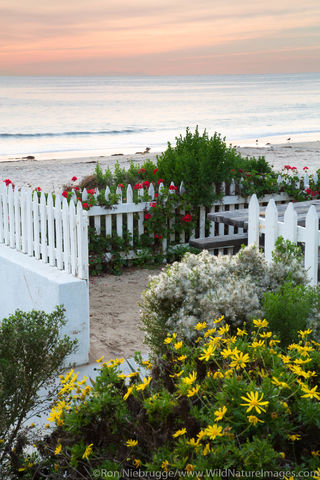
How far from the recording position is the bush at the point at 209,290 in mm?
3727

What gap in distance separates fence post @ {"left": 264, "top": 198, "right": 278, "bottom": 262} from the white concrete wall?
176 cm

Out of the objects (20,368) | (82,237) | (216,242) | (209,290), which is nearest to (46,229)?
(82,237)

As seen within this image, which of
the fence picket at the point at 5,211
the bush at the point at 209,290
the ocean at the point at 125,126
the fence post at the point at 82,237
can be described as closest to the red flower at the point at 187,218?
the fence picket at the point at 5,211

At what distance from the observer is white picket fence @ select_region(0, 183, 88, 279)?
18.5 feet

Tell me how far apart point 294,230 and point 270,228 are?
251mm

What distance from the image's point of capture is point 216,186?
993cm

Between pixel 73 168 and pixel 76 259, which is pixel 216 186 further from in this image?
pixel 73 168

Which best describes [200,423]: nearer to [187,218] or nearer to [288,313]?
[288,313]

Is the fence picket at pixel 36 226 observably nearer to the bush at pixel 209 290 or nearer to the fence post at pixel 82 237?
the fence post at pixel 82 237

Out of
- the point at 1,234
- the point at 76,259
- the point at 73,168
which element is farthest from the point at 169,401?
the point at 73,168

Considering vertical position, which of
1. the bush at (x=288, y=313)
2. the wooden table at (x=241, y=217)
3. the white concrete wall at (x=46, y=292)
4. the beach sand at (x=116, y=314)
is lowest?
the beach sand at (x=116, y=314)

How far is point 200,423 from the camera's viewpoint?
2354mm

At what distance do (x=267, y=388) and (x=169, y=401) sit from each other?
1.45 ft

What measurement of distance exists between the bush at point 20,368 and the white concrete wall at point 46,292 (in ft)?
6.46
